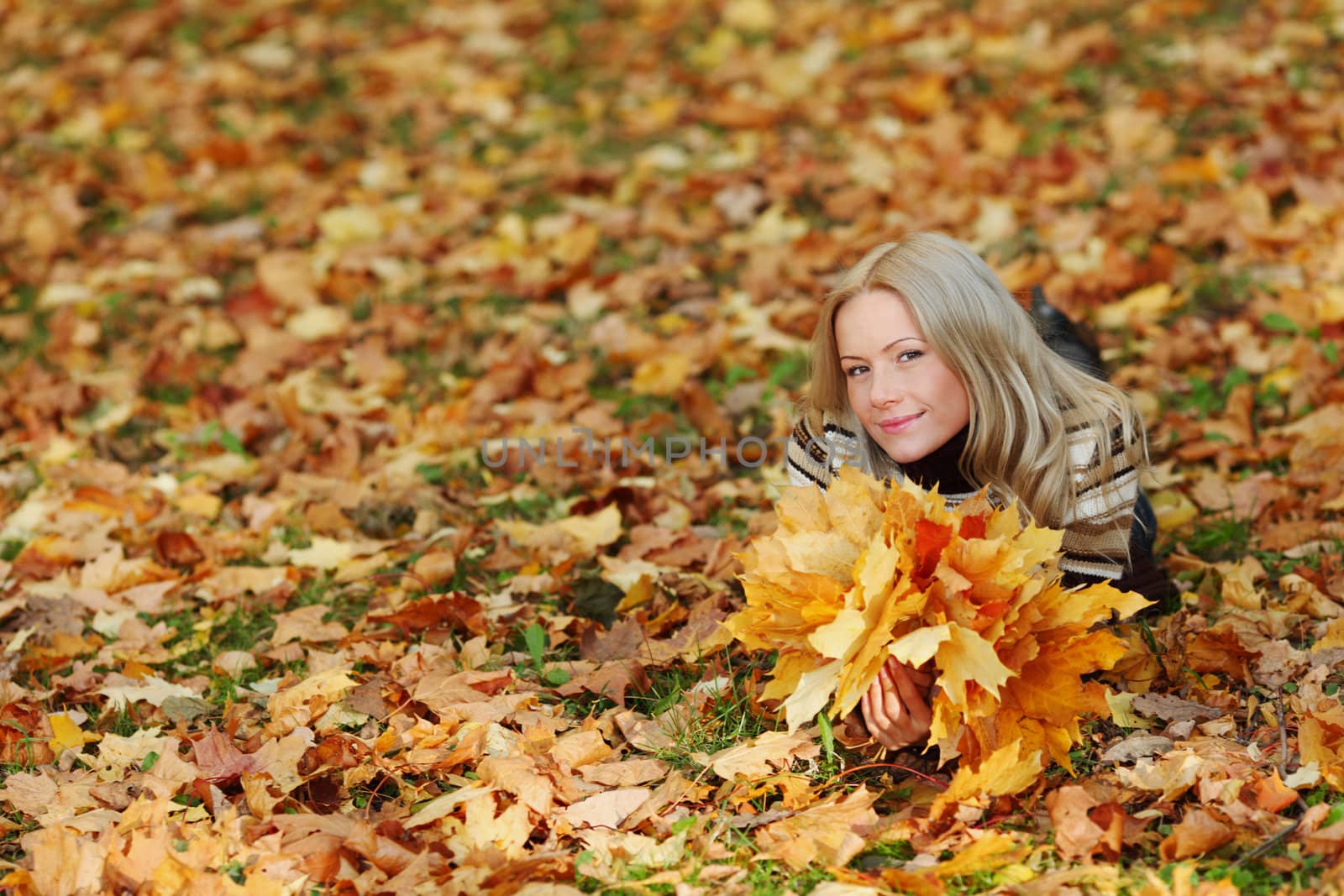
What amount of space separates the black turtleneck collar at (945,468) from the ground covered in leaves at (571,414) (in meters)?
0.44

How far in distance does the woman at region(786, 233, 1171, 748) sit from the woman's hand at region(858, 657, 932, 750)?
533 mm

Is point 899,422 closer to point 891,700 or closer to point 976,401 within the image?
point 976,401

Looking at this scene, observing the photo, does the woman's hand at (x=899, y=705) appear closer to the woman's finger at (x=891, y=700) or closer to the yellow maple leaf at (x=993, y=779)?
the woman's finger at (x=891, y=700)

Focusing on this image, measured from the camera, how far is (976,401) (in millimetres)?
2662

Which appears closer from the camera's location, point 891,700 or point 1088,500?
point 891,700

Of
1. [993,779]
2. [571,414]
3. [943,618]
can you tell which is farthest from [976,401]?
[571,414]

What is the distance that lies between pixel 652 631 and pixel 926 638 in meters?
0.95

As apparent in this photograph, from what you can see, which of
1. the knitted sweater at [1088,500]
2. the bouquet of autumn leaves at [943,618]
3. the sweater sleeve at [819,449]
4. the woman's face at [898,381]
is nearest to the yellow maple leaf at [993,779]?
the bouquet of autumn leaves at [943,618]

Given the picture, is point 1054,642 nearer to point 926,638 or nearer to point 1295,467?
point 926,638

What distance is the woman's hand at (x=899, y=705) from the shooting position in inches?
90.1

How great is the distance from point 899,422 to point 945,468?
209 millimetres

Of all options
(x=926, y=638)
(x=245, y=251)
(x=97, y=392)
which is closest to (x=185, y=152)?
(x=245, y=251)

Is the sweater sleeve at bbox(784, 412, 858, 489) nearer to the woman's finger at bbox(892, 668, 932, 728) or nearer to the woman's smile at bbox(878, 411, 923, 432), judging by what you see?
the woman's smile at bbox(878, 411, 923, 432)

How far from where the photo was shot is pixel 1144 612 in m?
2.90
